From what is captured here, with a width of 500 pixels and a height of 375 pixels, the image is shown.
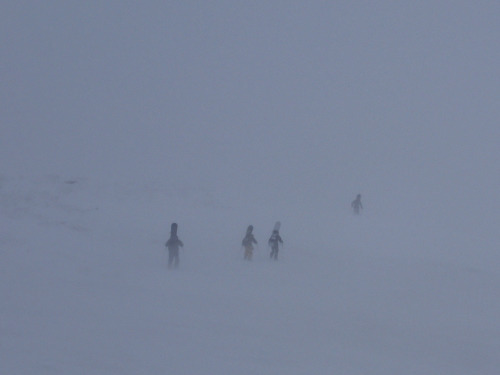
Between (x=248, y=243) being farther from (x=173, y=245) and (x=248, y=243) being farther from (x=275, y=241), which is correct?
(x=173, y=245)

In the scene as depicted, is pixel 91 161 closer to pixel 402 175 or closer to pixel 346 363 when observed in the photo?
pixel 402 175

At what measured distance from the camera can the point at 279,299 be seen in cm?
1247

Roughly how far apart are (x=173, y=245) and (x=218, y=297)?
95.4 inches

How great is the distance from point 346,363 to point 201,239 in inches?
389

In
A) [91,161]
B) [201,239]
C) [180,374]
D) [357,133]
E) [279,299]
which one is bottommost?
[180,374]

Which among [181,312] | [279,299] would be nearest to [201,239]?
[279,299]

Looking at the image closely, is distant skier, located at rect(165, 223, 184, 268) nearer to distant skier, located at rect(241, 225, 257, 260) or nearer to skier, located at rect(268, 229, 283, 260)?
distant skier, located at rect(241, 225, 257, 260)

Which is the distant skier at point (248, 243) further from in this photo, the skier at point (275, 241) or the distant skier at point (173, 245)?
the distant skier at point (173, 245)

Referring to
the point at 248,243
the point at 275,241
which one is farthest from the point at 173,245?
the point at 275,241

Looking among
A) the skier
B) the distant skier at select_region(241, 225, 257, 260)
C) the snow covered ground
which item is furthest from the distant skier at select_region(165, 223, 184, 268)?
the skier

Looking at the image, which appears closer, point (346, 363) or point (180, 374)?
point (180, 374)

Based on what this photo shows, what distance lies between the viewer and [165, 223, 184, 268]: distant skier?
45.9 feet

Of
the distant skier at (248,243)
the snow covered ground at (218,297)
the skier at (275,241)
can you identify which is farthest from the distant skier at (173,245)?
the skier at (275,241)

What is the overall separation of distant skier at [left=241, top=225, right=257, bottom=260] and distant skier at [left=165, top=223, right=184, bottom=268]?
208cm
